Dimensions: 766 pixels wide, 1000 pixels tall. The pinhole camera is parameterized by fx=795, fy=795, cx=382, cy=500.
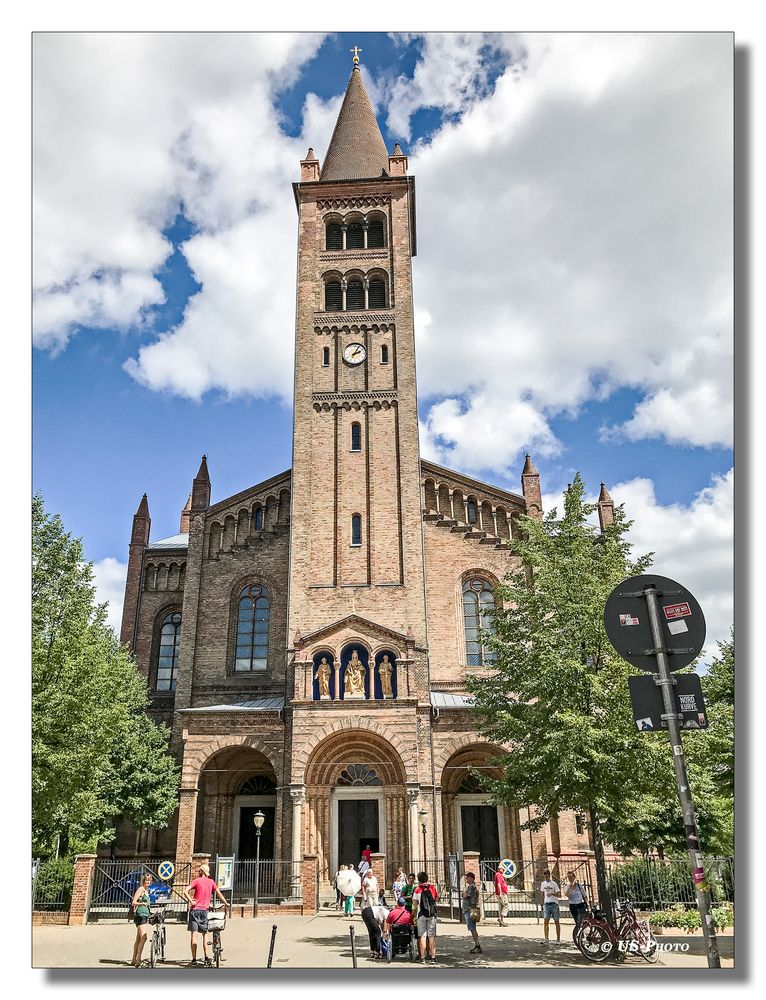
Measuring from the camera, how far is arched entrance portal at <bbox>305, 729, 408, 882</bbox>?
26328 millimetres

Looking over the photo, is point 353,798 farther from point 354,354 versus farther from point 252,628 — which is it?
point 354,354

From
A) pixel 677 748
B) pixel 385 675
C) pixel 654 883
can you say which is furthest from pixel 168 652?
pixel 677 748

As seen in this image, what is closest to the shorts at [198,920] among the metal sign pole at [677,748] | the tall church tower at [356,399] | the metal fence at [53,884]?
the metal fence at [53,884]

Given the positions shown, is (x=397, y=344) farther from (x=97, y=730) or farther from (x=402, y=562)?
(x=97, y=730)

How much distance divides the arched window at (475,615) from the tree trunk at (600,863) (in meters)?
15.4

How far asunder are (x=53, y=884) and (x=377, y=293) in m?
25.7

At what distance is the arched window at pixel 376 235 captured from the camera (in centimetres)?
3619

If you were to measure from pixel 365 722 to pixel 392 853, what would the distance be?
4.29m

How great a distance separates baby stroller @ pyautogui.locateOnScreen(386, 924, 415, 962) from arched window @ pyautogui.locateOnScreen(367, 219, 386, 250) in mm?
29645

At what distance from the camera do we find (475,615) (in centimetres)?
3122

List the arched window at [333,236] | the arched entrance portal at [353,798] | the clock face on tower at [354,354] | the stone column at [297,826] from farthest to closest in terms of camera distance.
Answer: the arched window at [333,236] < the clock face on tower at [354,354] < the arched entrance portal at [353,798] < the stone column at [297,826]

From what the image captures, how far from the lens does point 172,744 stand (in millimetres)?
31125

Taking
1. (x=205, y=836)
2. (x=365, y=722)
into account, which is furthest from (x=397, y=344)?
(x=205, y=836)

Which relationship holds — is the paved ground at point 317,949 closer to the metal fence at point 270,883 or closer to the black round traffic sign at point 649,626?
the black round traffic sign at point 649,626
